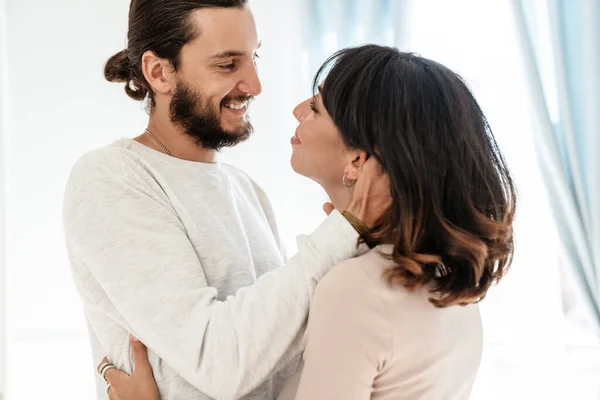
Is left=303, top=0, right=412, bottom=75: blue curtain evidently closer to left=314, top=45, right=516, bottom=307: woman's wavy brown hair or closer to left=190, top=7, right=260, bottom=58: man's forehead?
left=190, top=7, right=260, bottom=58: man's forehead

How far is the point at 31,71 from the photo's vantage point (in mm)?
2938

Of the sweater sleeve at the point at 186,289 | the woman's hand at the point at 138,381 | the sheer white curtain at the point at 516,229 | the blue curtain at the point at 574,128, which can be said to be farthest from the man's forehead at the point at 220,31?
the blue curtain at the point at 574,128

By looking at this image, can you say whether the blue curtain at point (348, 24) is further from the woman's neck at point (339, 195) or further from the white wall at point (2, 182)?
the woman's neck at point (339, 195)

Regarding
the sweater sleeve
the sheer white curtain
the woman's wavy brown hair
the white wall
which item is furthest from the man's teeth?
the sheer white curtain

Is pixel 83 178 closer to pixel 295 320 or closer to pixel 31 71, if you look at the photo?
pixel 295 320

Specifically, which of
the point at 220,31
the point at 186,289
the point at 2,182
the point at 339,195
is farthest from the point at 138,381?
the point at 2,182

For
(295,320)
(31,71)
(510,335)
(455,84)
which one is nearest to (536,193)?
(510,335)

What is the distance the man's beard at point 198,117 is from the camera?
174cm

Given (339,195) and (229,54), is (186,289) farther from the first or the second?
(229,54)

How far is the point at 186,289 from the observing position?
4.42ft

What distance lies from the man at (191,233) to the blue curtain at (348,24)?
4.02 feet

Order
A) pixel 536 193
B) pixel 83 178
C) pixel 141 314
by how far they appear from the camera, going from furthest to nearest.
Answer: pixel 536 193 → pixel 83 178 → pixel 141 314

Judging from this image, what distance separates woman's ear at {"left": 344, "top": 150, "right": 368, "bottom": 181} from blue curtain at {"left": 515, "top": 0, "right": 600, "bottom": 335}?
163 cm

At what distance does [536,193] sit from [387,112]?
177 centimetres
